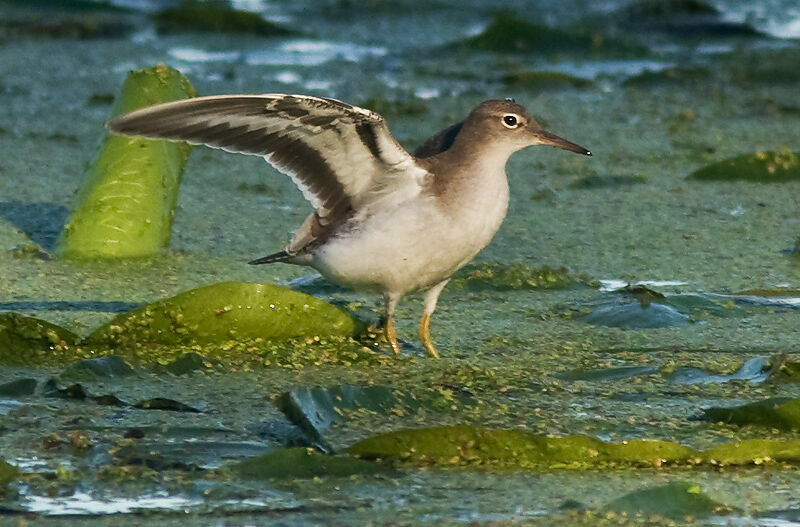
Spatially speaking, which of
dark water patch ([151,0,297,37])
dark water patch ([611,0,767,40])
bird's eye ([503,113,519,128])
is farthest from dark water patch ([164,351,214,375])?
dark water patch ([611,0,767,40])

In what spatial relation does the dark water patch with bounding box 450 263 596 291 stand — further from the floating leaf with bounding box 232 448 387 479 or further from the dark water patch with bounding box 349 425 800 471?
the floating leaf with bounding box 232 448 387 479

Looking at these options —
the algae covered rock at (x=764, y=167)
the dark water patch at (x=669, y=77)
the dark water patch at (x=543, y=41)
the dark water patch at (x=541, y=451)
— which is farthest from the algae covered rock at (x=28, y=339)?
the dark water patch at (x=543, y=41)

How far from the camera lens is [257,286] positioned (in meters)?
4.03

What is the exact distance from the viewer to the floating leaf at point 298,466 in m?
3.07

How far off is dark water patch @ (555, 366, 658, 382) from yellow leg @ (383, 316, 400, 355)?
533 mm

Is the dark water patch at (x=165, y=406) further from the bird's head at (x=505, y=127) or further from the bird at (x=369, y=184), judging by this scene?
the bird's head at (x=505, y=127)

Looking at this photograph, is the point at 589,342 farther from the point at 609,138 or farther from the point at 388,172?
the point at 609,138

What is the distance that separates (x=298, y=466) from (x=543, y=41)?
6560 millimetres

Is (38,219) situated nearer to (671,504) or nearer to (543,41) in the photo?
(671,504)

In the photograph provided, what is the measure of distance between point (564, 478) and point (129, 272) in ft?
7.21

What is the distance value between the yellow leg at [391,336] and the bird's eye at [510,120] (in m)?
0.71

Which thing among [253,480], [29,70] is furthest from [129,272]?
[29,70]

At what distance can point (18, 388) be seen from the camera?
11.9ft

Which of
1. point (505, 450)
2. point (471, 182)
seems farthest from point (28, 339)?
point (505, 450)
